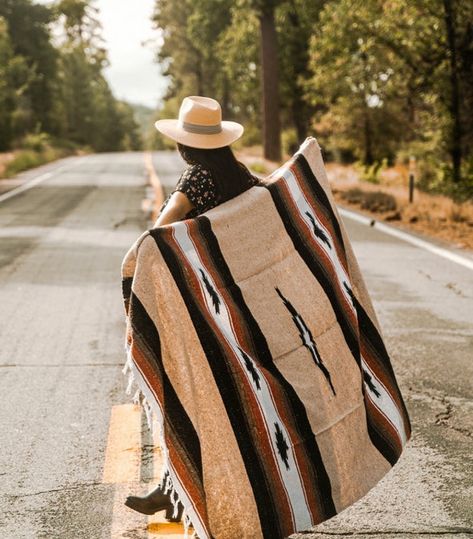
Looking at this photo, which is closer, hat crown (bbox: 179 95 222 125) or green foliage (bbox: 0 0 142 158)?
hat crown (bbox: 179 95 222 125)

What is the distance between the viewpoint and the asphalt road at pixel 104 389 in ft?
11.5

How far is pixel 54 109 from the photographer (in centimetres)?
6366

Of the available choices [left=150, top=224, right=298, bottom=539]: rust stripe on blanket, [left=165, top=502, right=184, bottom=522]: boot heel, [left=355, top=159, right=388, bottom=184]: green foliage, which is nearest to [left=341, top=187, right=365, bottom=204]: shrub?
[left=355, top=159, right=388, bottom=184]: green foliage

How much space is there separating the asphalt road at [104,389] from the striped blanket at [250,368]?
369 mm

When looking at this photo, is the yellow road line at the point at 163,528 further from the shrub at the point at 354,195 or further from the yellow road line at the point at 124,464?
the shrub at the point at 354,195

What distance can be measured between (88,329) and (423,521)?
3748mm

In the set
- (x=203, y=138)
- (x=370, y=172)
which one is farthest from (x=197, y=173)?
(x=370, y=172)

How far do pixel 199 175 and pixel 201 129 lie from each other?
203mm

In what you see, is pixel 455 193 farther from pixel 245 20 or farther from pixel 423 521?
pixel 245 20

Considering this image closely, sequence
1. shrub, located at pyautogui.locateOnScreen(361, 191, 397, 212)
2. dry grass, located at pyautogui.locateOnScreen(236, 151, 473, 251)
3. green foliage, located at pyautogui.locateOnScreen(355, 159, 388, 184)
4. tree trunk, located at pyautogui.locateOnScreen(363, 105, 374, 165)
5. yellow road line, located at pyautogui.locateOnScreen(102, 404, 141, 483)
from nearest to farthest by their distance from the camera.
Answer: yellow road line, located at pyautogui.locateOnScreen(102, 404, 141, 483), dry grass, located at pyautogui.locateOnScreen(236, 151, 473, 251), shrub, located at pyautogui.locateOnScreen(361, 191, 397, 212), green foliage, located at pyautogui.locateOnScreen(355, 159, 388, 184), tree trunk, located at pyautogui.locateOnScreen(363, 105, 374, 165)

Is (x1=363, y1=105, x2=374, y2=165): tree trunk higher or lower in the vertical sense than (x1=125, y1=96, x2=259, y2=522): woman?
lower

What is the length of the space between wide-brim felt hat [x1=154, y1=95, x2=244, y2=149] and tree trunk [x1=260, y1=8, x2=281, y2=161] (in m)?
26.3

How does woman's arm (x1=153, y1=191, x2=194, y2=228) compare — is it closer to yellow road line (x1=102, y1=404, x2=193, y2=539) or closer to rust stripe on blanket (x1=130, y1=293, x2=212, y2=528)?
→ rust stripe on blanket (x1=130, y1=293, x2=212, y2=528)

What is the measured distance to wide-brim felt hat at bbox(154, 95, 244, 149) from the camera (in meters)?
3.49
